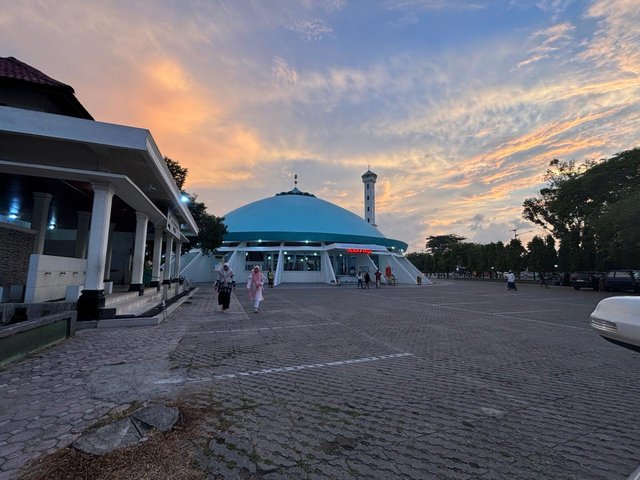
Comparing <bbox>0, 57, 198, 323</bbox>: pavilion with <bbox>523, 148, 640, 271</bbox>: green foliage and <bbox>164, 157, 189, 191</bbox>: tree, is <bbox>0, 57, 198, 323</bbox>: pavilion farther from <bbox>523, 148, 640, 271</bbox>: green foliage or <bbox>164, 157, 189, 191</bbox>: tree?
<bbox>523, 148, 640, 271</bbox>: green foliage

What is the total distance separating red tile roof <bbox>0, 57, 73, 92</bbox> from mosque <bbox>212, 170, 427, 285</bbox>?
2735 cm

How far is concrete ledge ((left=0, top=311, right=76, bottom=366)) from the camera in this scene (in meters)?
4.94

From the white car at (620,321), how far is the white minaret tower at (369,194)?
7005 cm

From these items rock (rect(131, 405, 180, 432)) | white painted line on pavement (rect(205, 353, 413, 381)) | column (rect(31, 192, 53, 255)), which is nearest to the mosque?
column (rect(31, 192, 53, 255))

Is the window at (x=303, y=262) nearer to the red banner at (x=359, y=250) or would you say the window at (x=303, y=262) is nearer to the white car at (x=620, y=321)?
the red banner at (x=359, y=250)

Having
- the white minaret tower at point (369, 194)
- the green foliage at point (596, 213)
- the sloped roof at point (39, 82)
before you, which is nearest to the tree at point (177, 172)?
the sloped roof at point (39, 82)

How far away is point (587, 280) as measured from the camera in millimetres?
27359

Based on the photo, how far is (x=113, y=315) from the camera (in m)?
8.83

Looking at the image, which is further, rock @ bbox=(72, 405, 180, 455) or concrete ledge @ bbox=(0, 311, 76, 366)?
concrete ledge @ bbox=(0, 311, 76, 366)

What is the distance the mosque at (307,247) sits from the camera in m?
39.2

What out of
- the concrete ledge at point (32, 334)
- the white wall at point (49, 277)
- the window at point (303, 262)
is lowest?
the concrete ledge at point (32, 334)

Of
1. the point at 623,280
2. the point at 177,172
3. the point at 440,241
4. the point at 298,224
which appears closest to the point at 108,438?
the point at 177,172

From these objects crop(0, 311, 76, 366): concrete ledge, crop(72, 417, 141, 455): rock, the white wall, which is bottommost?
crop(72, 417, 141, 455): rock

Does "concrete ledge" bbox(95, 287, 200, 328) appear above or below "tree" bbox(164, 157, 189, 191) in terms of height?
below
